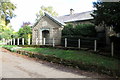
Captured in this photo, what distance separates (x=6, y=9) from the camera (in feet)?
80.1

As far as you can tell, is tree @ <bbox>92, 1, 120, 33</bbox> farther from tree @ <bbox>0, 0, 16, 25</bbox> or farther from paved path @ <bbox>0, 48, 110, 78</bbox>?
tree @ <bbox>0, 0, 16, 25</bbox>

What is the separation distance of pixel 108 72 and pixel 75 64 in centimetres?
221

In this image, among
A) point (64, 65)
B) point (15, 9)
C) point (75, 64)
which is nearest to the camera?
point (75, 64)

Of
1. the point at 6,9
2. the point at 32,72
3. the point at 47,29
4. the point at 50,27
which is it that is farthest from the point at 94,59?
the point at 6,9

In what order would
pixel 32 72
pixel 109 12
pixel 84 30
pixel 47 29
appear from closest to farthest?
pixel 32 72
pixel 109 12
pixel 84 30
pixel 47 29

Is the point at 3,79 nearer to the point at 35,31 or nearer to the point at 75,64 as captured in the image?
the point at 75,64

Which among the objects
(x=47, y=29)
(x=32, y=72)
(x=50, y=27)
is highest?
(x=50, y=27)

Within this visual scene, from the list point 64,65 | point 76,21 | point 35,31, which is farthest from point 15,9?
point 64,65

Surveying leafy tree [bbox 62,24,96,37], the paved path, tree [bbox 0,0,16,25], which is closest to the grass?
the paved path

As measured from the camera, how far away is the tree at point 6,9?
23.7 meters

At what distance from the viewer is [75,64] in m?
8.01

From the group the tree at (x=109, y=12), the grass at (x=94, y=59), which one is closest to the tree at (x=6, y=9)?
the grass at (x=94, y=59)

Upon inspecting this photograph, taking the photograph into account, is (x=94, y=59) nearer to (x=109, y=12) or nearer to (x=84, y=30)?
(x=109, y=12)

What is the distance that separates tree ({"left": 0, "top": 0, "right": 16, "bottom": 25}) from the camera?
23.7 m
